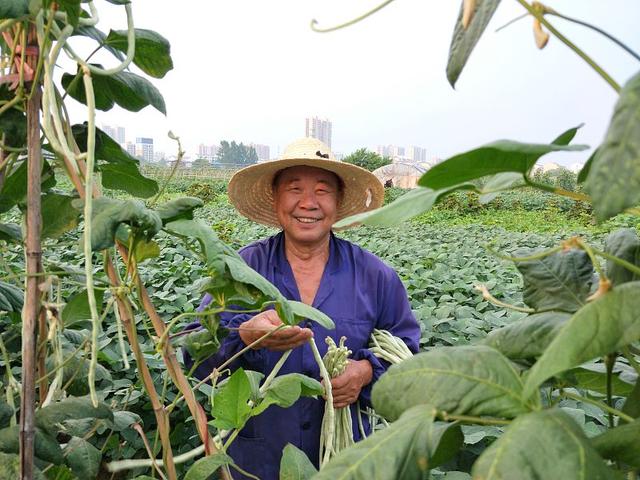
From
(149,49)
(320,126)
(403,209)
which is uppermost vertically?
(320,126)

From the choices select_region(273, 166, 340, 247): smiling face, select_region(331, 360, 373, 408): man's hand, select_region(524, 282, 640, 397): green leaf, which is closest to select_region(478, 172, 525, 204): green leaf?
select_region(524, 282, 640, 397): green leaf

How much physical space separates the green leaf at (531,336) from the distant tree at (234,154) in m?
61.2

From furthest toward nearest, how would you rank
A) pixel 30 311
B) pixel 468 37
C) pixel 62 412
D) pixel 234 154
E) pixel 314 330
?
pixel 234 154 → pixel 314 330 → pixel 62 412 → pixel 30 311 → pixel 468 37

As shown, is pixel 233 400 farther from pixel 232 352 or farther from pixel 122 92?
pixel 232 352

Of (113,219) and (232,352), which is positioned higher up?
(113,219)

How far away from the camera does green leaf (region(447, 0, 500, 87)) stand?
1.36 ft

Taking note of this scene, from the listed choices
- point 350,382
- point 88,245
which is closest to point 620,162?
point 88,245

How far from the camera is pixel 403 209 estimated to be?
488 millimetres

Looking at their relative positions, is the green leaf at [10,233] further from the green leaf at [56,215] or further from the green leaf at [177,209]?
the green leaf at [177,209]

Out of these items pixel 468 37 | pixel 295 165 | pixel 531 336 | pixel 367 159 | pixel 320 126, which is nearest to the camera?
pixel 468 37

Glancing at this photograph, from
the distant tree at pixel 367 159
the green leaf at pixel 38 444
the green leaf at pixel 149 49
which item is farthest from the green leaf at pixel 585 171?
the distant tree at pixel 367 159

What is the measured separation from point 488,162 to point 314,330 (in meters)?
1.43

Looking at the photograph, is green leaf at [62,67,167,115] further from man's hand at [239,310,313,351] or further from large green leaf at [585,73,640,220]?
large green leaf at [585,73,640,220]

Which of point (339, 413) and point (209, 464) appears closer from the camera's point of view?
point (209, 464)
